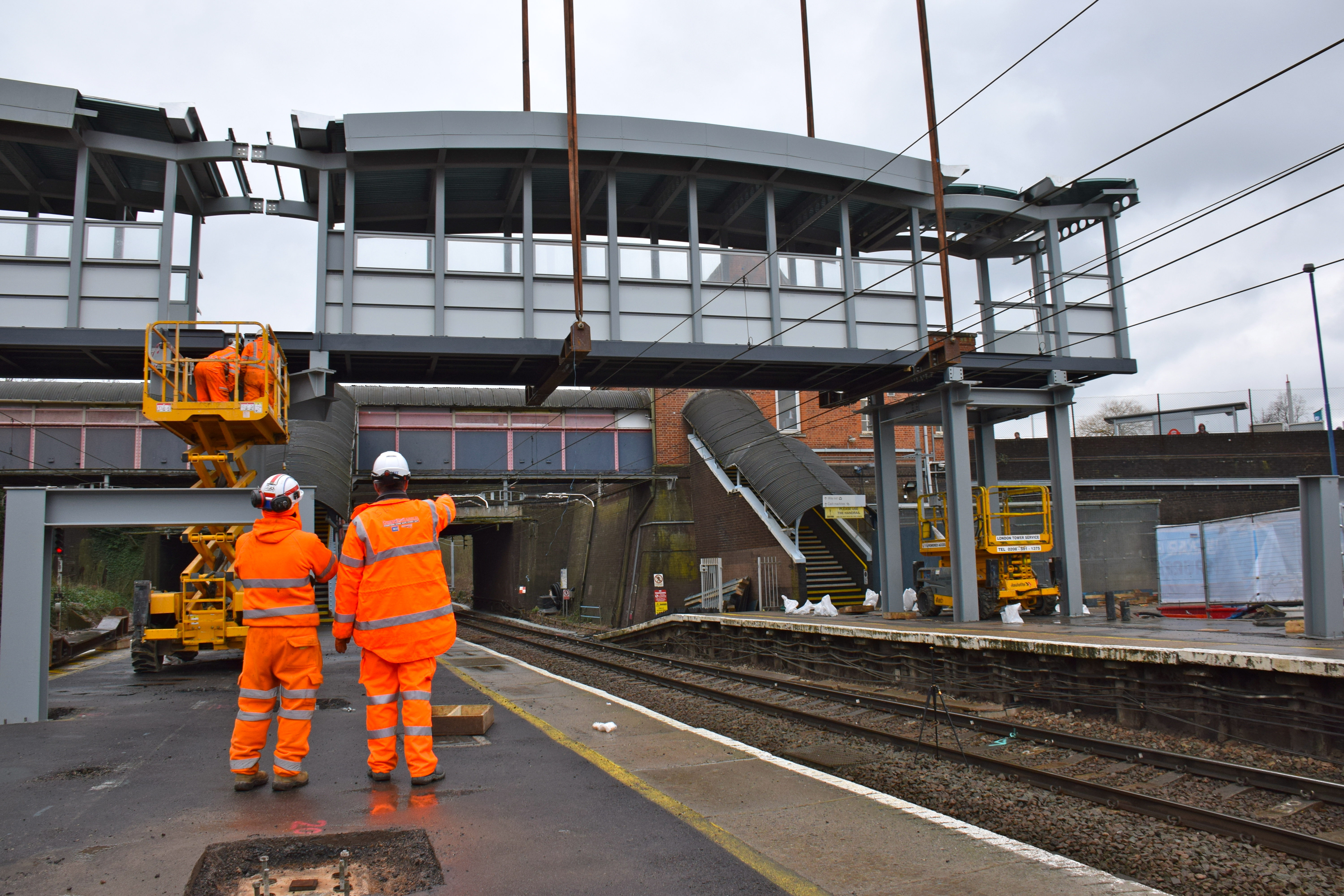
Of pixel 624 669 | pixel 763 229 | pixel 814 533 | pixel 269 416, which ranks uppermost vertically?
pixel 763 229

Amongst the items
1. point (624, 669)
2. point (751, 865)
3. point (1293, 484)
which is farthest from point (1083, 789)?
point (1293, 484)

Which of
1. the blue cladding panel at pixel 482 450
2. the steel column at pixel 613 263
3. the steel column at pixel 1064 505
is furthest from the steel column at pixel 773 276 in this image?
the blue cladding panel at pixel 482 450

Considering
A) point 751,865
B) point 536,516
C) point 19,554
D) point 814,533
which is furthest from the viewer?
point 536,516

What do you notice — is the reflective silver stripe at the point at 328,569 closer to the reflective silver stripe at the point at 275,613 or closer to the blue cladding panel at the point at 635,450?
the reflective silver stripe at the point at 275,613

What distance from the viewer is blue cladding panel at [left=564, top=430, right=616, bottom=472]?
31.9 metres

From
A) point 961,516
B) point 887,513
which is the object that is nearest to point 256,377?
point 961,516

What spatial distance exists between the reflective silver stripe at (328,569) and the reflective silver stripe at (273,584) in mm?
254

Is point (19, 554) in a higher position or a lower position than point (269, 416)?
lower

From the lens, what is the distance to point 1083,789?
261 inches

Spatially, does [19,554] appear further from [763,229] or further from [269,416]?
[763,229]

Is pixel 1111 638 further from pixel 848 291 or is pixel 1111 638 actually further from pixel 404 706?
pixel 404 706

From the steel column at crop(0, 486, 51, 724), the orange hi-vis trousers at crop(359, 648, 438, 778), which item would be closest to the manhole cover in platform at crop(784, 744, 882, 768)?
the orange hi-vis trousers at crop(359, 648, 438, 778)

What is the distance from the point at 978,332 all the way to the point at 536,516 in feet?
88.9

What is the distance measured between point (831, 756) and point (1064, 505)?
35.3ft
